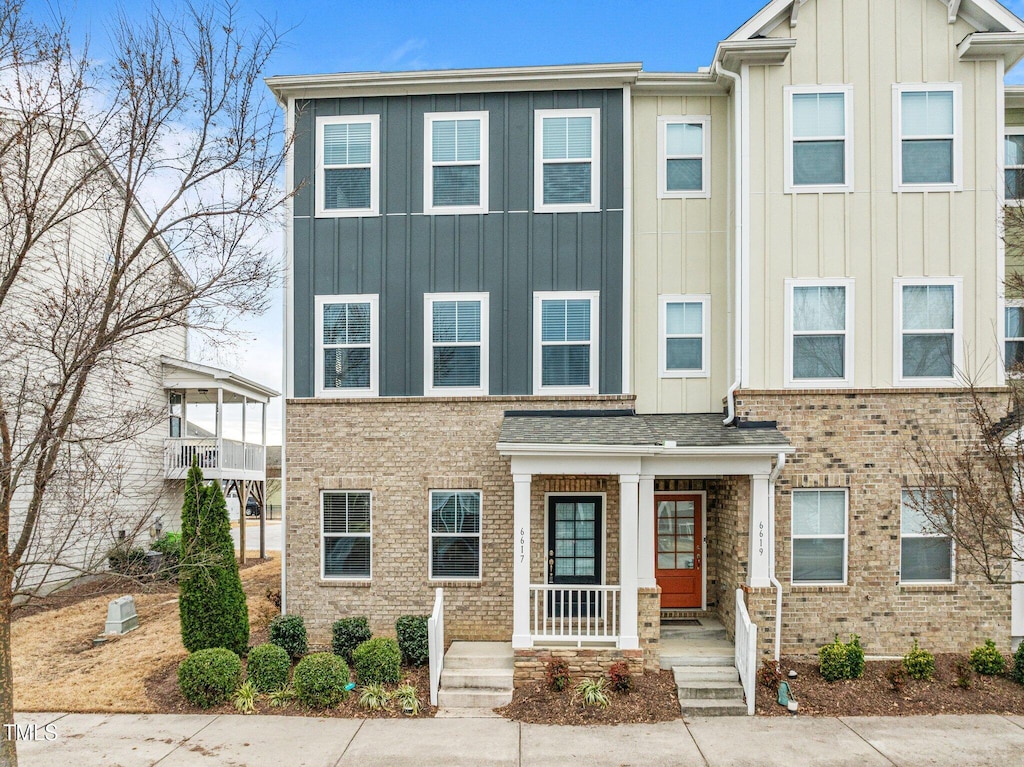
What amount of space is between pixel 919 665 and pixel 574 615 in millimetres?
4625

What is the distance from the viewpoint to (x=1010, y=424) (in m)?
9.98

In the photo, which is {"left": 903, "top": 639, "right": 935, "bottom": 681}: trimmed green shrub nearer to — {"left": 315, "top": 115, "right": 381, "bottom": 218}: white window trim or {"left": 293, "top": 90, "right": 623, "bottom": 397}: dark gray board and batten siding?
{"left": 293, "top": 90, "right": 623, "bottom": 397}: dark gray board and batten siding

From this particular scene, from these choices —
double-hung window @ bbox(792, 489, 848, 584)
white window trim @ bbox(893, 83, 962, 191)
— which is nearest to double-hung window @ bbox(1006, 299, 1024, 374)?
white window trim @ bbox(893, 83, 962, 191)

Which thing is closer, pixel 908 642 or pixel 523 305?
pixel 908 642

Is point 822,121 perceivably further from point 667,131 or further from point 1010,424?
point 1010,424

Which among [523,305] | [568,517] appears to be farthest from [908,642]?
[523,305]

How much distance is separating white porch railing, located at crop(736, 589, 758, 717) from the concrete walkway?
13.6 inches

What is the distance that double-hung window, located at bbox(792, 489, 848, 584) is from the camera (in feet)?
35.1

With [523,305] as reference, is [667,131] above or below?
above

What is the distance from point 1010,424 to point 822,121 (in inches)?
196

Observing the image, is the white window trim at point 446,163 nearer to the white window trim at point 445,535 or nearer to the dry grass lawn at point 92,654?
the white window trim at point 445,535

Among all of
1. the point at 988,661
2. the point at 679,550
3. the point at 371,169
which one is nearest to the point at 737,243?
the point at 679,550

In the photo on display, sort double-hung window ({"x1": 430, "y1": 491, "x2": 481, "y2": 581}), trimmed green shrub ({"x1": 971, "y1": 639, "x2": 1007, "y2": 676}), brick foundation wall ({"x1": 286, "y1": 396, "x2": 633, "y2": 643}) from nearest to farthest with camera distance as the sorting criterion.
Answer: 1. trimmed green shrub ({"x1": 971, "y1": 639, "x2": 1007, "y2": 676})
2. brick foundation wall ({"x1": 286, "y1": 396, "x2": 633, "y2": 643})
3. double-hung window ({"x1": 430, "y1": 491, "x2": 481, "y2": 581})

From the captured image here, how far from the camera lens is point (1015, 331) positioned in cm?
1156
